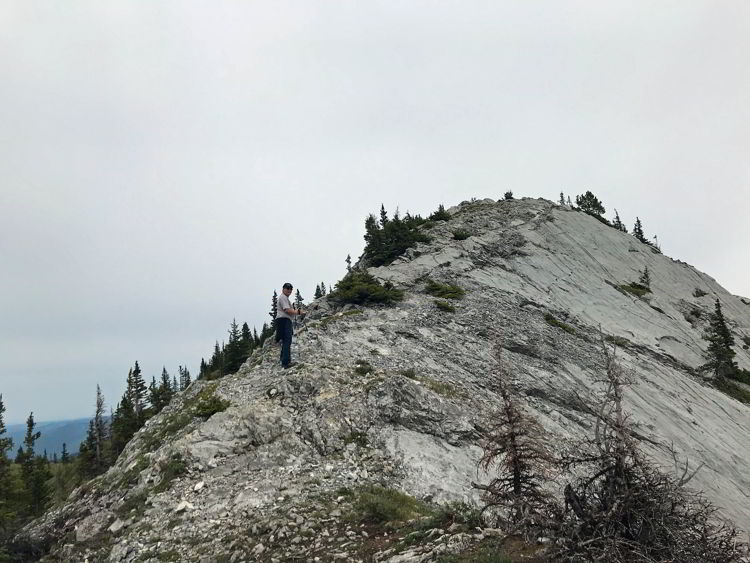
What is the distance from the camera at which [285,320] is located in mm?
19641

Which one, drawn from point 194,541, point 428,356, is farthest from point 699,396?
point 194,541

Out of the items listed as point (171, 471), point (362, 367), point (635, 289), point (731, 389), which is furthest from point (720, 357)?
point (171, 471)

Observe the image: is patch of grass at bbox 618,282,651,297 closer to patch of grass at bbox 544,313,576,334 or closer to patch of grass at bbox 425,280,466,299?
patch of grass at bbox 544,313,576,334

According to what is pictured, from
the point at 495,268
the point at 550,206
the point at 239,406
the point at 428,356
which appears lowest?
the point at 239,406

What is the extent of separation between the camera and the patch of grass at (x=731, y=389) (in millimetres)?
39188

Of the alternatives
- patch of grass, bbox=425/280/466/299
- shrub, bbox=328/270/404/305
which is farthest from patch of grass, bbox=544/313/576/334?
shrub, bbox=328/270/404/305

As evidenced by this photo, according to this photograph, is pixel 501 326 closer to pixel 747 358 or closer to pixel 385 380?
pixel 385 380

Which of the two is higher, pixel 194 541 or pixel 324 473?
pixel 324 473

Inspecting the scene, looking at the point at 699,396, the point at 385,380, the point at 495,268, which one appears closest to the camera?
the point at 385,380

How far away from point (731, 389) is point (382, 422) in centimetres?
3858

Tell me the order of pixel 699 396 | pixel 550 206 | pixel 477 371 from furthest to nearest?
pixel 550 206
pixel 699 396
pixel 477 371

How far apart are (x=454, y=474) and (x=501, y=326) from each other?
16619 millimetres

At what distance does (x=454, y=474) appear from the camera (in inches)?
627

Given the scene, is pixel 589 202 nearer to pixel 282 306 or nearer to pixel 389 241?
pixel 389 241
